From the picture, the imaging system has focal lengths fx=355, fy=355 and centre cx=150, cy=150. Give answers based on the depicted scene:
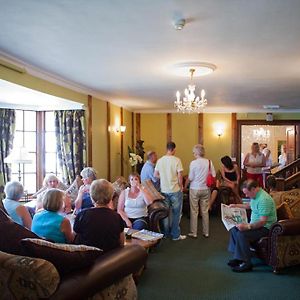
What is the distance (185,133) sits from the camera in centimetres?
962

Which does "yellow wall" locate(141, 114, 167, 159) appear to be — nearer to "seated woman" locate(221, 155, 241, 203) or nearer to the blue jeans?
"seated woman" locate(221, 155, 241, 203)

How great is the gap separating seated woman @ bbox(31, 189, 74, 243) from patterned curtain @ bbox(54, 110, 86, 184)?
9.85ft

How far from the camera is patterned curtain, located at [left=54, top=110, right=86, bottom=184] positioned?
19.6 feet

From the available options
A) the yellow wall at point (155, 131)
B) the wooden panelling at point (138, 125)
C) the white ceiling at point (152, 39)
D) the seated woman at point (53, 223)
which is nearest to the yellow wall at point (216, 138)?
the yellow wall at point (155, 131)

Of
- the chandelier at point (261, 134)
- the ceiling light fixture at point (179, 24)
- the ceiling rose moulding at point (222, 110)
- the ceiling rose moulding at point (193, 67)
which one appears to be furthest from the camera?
the chandelier at point (261, 134)

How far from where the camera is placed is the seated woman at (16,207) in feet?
11.7

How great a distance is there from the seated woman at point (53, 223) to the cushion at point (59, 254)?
2.06 feet

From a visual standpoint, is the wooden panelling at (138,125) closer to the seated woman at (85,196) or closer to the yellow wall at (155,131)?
the yellow wall at (155,131)

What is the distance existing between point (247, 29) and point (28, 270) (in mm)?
2443

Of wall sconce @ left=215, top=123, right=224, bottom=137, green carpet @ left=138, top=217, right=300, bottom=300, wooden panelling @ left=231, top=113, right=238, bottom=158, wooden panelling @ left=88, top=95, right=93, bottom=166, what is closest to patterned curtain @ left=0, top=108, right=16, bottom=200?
wooden panelling @ left=88, top=95, right=93, bottom=166


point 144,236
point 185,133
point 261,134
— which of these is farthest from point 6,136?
point 261,134

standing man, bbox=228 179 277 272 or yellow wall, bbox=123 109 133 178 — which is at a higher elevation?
yellow wall, bbox=123 109 133 178

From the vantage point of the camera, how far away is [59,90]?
515 centimetres

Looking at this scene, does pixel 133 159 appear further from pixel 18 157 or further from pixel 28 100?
pixel 18 157
